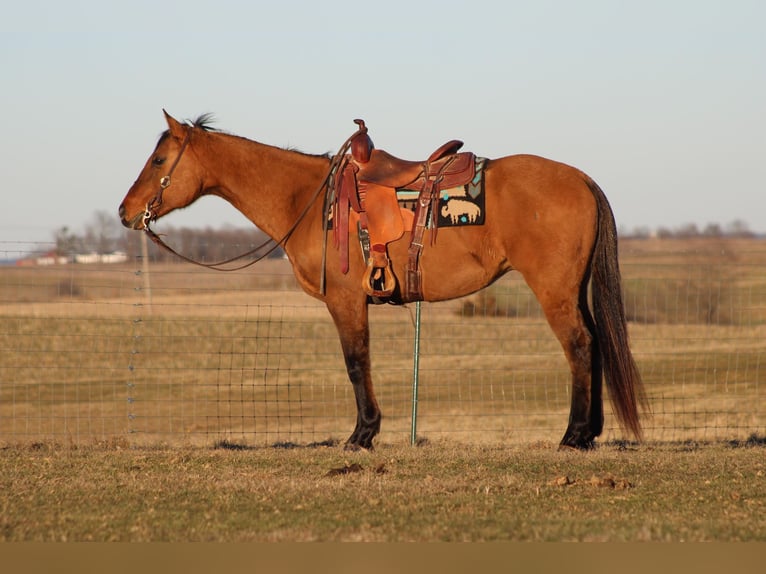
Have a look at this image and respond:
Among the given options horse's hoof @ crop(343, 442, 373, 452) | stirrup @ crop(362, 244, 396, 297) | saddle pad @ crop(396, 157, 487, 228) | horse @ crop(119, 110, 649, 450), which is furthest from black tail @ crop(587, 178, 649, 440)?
horse's hoof @ crop(343, 442, 373, 452)

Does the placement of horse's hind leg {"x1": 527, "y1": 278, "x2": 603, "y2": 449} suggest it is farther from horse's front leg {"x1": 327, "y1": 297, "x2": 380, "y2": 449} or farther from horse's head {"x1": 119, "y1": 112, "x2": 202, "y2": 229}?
horse's head {"x1": 119, "y1": 112, "x2": 202, "y2": 229}

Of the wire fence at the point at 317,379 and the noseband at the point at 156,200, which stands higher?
the noseband at the point at 156,200

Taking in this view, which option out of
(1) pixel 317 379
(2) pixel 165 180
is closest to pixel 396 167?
(2) pixel 165 180

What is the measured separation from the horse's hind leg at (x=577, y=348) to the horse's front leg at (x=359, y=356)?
4.93 ft

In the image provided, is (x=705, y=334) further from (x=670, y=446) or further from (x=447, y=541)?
(x=447, y=541)

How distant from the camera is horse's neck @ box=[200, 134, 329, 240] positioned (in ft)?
28.9

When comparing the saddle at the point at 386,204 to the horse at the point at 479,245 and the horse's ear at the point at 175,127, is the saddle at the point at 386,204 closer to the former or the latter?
the horse at the point at 479,245

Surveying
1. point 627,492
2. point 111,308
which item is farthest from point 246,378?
point 627,492

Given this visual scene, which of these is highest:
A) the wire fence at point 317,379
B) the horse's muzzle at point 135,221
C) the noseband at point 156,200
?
the noseband at point 156,200

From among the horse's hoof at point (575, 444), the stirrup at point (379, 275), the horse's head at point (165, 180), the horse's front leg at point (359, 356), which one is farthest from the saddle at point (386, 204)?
the horse's hoof at point (575, 444)

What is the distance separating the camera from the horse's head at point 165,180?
8727mm

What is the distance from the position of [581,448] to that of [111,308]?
1676 centimetres

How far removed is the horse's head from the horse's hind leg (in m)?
3.20

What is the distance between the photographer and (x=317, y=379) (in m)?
17.3
